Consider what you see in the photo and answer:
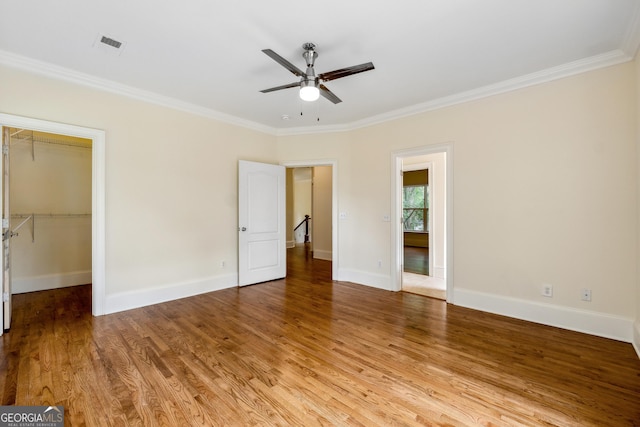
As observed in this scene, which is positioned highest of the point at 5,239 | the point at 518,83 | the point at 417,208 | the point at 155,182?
the point at 518,83

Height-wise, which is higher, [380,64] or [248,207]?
[380,64]

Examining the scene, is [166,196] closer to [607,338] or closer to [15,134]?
[15,134]

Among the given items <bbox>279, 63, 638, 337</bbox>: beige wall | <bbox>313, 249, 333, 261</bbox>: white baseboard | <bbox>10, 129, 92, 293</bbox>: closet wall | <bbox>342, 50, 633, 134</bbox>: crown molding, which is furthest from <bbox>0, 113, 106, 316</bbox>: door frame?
<bbox>313, 249, 333, 261</bbox>: white baseboard

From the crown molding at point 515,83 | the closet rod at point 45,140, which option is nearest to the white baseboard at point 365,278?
the crown molding at point 515,83

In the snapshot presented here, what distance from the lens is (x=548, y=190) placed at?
10.1 feet

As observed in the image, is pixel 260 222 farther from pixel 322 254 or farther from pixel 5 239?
pixel 5 239

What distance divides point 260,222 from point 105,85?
269 centimetres

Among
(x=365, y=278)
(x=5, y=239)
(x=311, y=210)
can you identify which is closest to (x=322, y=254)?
(x=311, y=210)

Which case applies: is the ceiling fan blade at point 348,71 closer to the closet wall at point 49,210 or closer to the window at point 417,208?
the closet wall at point 49,210

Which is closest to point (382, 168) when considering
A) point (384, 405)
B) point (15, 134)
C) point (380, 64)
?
point (380, 64)

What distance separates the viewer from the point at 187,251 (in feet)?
13.4

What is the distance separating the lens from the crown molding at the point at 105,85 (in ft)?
9.10

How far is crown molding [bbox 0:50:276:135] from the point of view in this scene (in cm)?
277

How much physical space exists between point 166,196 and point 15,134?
7.92ft
